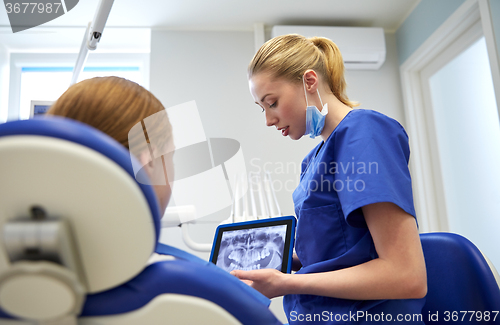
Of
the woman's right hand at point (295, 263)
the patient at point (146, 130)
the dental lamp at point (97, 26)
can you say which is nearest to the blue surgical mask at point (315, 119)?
the woman's right hand at point (295, 263)

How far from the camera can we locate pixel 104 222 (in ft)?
1.33

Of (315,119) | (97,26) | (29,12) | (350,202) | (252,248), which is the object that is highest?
(29,12)

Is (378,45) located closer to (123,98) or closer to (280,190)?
(280,190)

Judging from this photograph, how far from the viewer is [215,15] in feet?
8.91

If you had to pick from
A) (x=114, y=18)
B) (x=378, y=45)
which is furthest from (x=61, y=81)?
(x=378, y=45)

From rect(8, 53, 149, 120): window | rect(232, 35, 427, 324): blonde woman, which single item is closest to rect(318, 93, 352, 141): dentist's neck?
rect(232, 35, 427, 324): blonde woman

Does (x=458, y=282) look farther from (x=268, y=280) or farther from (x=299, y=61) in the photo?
(x=299, y=61)

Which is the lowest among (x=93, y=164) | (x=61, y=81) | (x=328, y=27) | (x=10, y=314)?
(x=10, y=314)

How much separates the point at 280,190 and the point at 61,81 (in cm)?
186

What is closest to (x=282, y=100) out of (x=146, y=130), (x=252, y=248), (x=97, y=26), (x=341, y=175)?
(x=341, y=175)

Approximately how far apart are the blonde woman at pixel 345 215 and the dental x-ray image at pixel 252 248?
7 cm

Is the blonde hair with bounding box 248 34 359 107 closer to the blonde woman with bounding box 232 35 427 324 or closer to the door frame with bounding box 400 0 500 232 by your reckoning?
the blonde woman with bounding box 232 35 427 324

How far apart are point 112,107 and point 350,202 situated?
0.55 meters

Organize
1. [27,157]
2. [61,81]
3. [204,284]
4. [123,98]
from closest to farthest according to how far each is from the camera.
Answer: [27,157], [204,284], [123,98], [61,81]
